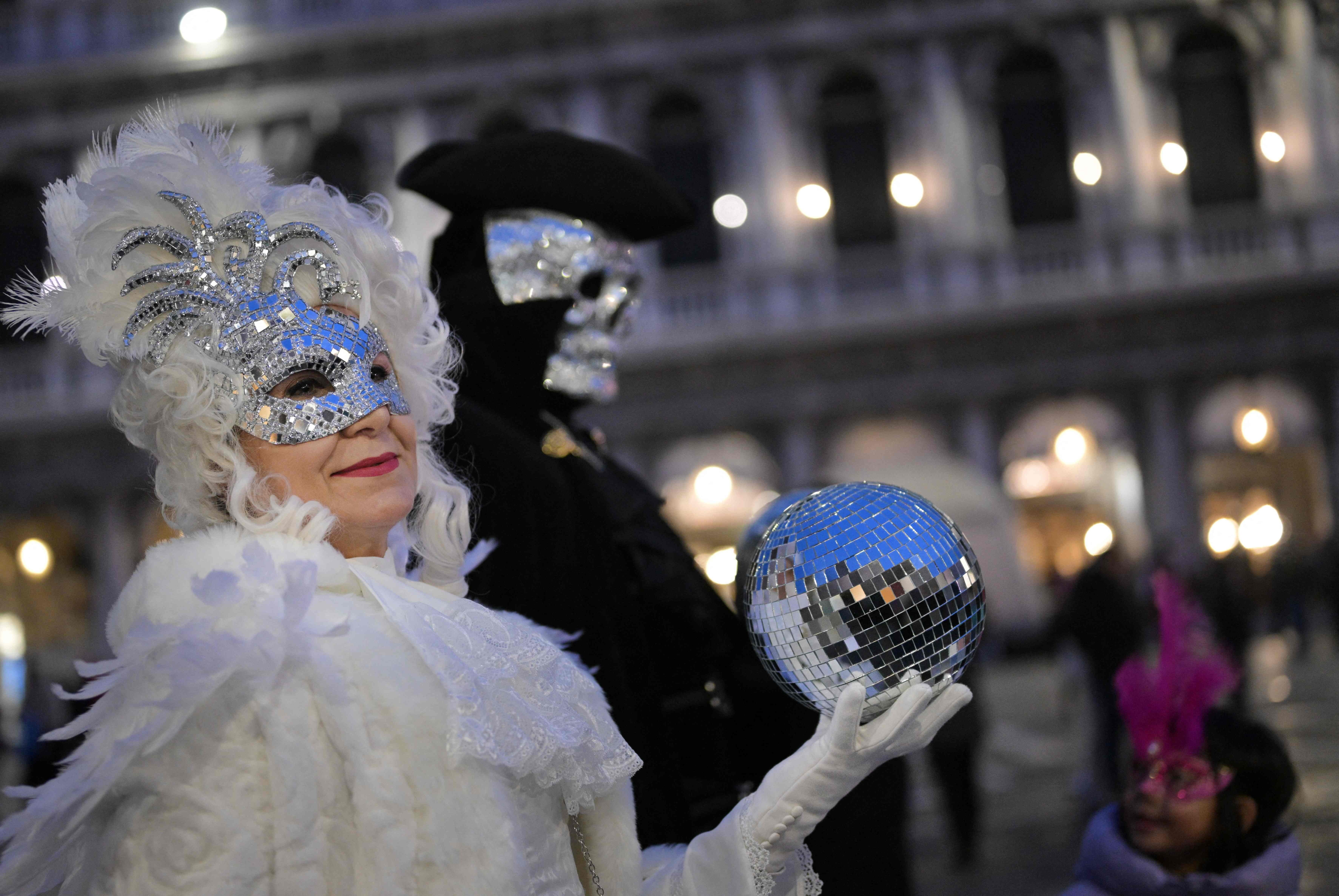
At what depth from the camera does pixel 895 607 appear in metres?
1.53

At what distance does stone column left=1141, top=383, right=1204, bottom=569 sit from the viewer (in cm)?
1437

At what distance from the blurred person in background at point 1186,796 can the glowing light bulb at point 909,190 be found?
40.7 ft

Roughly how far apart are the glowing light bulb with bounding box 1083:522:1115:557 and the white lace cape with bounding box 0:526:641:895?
44.5ft

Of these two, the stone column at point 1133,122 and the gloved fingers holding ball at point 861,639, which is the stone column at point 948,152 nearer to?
the stone column at point 1133,122

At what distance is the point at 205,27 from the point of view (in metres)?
14.5

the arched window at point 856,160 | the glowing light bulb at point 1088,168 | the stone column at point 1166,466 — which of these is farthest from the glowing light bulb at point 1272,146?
the arched window at point 856,160

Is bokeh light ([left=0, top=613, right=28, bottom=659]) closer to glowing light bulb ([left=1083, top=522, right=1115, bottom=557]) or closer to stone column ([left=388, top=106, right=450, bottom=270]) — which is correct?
stone column ([left=388, top=106, right=450, bottom=270])

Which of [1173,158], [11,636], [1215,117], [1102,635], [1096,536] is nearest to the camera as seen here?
[1102,635]

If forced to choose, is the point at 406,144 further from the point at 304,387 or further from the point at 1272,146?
the point at 304,387

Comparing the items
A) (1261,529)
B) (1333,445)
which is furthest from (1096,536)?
(1333,445)

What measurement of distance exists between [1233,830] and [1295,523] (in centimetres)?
1338

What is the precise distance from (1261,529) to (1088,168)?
4.44 metres

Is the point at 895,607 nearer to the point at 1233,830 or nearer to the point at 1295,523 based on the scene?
the point at 1233,830

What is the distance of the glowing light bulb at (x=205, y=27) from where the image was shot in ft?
47.5
